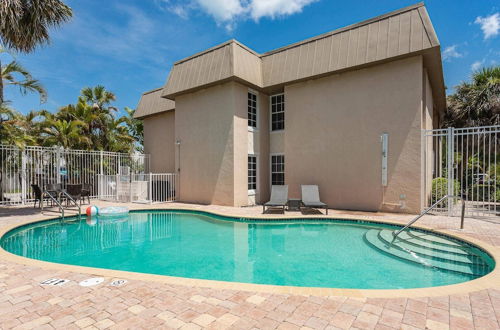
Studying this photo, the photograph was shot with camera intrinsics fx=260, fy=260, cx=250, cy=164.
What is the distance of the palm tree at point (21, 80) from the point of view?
11648 mm

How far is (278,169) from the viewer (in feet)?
43.0

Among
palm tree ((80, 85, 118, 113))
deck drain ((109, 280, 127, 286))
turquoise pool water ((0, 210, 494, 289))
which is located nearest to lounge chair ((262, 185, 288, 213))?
turquoise pool water ((0, 210, 494, 289))

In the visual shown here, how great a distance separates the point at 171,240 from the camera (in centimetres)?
743

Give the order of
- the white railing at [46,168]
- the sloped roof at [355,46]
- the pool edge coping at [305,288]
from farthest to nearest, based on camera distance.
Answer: the white railing at [46,168] → the sloped roof at [355,46] → the pool edge coping at [305,288]

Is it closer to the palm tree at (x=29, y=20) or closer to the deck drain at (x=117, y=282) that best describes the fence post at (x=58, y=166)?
the palm tree at (x=29, y=20)

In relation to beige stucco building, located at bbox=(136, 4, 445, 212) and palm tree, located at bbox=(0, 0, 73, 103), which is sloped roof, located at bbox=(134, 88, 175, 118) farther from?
palm tree, located at bbox=(0, 0, 73, 103)

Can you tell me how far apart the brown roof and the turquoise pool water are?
6.07 metres

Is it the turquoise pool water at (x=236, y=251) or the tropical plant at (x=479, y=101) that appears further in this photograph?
the tropical plant at (x=479, y=101)

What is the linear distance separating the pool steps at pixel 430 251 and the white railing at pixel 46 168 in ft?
40.5

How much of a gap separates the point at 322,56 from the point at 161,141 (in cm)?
1092

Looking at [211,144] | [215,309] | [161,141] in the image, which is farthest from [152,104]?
[215,309]

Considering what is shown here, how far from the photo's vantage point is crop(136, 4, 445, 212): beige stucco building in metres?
9.33

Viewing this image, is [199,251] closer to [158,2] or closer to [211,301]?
[211,301]

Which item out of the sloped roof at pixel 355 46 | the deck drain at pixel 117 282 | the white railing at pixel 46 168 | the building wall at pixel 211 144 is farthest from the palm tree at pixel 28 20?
the deck drain at pixel 117 282
